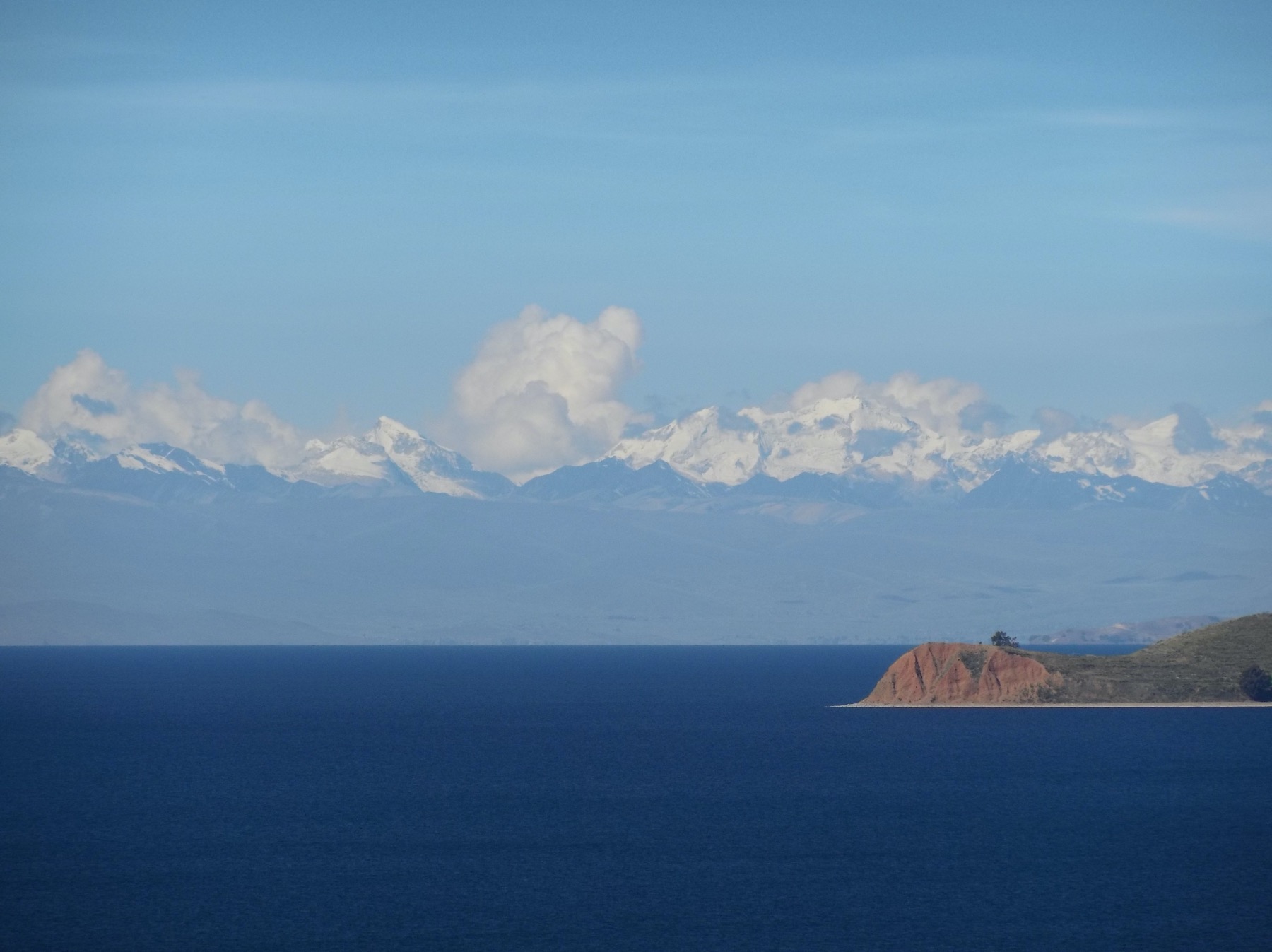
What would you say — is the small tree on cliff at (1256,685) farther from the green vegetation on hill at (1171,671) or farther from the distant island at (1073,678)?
the green vegetation on hill at (1171,671)

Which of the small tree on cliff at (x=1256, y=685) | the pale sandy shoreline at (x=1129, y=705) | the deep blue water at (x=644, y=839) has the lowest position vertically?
the deep blue water at (x=644, y=839)

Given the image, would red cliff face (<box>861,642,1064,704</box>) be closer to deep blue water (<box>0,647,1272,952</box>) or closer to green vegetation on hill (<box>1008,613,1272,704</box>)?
green vegetation on hill (<box>1008,613,1272,704</box>)

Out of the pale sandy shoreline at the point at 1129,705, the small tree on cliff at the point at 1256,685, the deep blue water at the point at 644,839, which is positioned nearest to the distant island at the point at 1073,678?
the small tree on cliff at the point at 1256,685

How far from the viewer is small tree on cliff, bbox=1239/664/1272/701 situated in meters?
158

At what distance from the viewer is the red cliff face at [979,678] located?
159875mm

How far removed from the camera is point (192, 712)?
561ft

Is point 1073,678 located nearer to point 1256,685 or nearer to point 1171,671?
point 1171,671

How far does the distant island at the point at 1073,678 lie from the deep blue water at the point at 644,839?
59.1 feet

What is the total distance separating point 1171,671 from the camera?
16200 cm

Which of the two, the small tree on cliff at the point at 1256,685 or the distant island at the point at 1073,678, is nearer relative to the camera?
the small tree on cliff at the point at 1256,685

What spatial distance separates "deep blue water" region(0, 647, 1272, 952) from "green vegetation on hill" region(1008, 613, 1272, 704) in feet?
58.0

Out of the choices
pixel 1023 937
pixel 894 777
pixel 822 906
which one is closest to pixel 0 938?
pixel 822 906

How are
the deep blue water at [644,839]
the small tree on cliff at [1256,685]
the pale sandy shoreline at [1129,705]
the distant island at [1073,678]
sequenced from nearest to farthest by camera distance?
the deep blue water at [644,839] < the pale sandy shoreline at [1129,705] < the small tree on cliff at [1256,685] < the distant island at [1073,678]

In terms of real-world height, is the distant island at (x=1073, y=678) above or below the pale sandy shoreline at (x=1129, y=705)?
above
